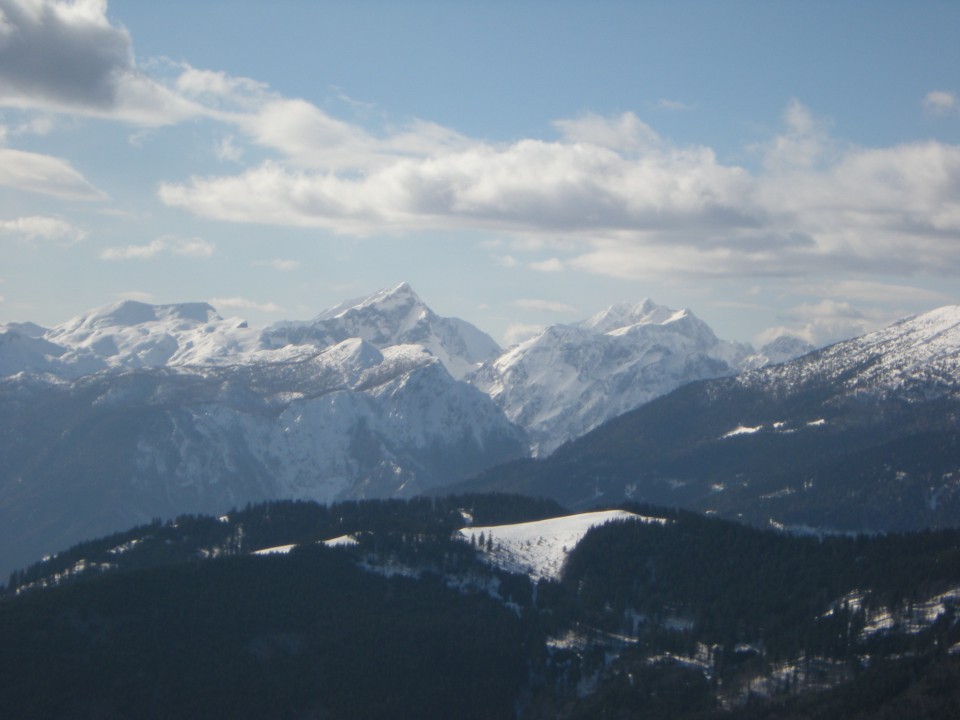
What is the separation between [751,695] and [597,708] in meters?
22.1

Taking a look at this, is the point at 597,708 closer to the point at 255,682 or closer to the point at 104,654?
the point at 255,682

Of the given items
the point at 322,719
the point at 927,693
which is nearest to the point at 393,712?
the point at 322,719

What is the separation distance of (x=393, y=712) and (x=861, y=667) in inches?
2603

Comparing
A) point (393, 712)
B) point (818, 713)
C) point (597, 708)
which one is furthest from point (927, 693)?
point (393, 712)

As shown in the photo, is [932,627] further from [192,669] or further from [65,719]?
[65,719]

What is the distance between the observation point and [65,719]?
604ft

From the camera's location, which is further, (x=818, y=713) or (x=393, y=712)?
(x=393, y=712)

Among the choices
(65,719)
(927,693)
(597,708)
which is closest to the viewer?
(927,693)

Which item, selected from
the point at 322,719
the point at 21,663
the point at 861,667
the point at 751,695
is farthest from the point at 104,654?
the point at 861,667

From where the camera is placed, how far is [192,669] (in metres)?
200

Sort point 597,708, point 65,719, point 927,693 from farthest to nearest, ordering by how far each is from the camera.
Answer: point 597,708, point 65,719, point 927,693

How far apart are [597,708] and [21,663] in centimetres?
8113

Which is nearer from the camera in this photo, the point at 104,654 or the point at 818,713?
the point at 818,713

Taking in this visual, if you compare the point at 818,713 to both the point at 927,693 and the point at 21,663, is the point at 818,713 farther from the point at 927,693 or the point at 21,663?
the point at 21,663
